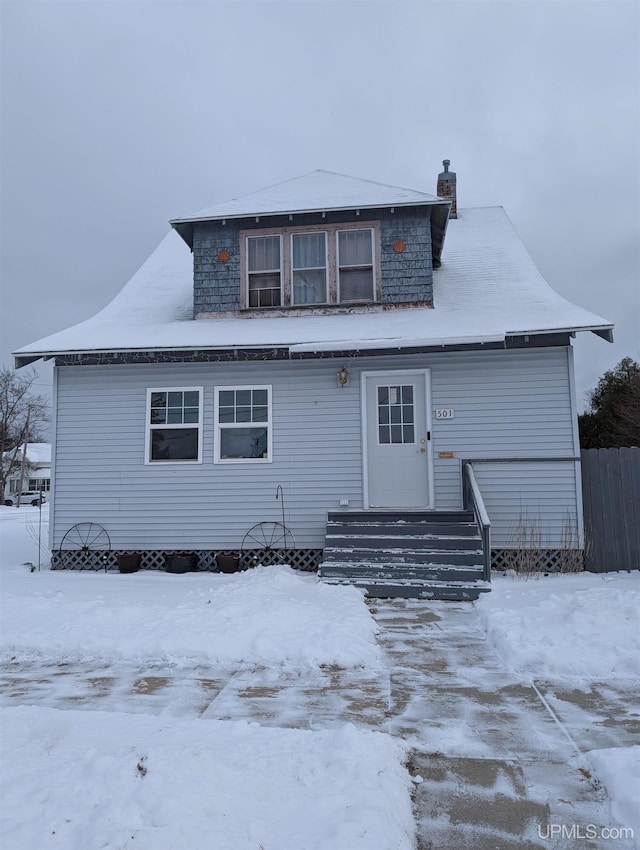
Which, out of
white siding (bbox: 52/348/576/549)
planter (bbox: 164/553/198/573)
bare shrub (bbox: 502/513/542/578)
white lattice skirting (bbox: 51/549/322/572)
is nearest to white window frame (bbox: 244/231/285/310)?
white siding (bbox: 52/348/576/549)

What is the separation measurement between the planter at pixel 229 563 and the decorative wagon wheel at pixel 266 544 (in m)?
0.21

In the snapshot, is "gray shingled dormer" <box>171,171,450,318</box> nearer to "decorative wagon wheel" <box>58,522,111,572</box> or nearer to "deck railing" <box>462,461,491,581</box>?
"deck railing" <box>462,461,491,581</box>

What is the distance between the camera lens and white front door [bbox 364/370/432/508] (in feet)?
28.8

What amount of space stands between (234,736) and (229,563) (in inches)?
217

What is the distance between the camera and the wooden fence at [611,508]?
8.42 metres

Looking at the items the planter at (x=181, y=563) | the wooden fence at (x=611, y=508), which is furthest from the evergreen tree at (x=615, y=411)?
the planter at (x=181, y=563)

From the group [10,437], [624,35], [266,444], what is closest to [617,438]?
[624,35]

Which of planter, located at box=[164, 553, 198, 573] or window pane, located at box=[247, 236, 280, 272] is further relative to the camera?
window pane, located at box=[247, 236, 280, 272]

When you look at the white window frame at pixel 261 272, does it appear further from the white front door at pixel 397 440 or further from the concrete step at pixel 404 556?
the concrete step at pixel 404 556

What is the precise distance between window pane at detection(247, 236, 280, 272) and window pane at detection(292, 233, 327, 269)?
34 centimetres

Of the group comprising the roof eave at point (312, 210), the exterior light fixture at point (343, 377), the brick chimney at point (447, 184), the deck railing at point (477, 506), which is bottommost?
the deck railing at point (477, 506)

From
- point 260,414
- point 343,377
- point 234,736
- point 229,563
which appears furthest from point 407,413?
point 234,736

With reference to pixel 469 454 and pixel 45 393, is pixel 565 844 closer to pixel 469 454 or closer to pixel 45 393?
pixel 469 454

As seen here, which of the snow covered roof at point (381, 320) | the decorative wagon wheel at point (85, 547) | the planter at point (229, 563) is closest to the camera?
the snow covered roof at point (381, 320)
